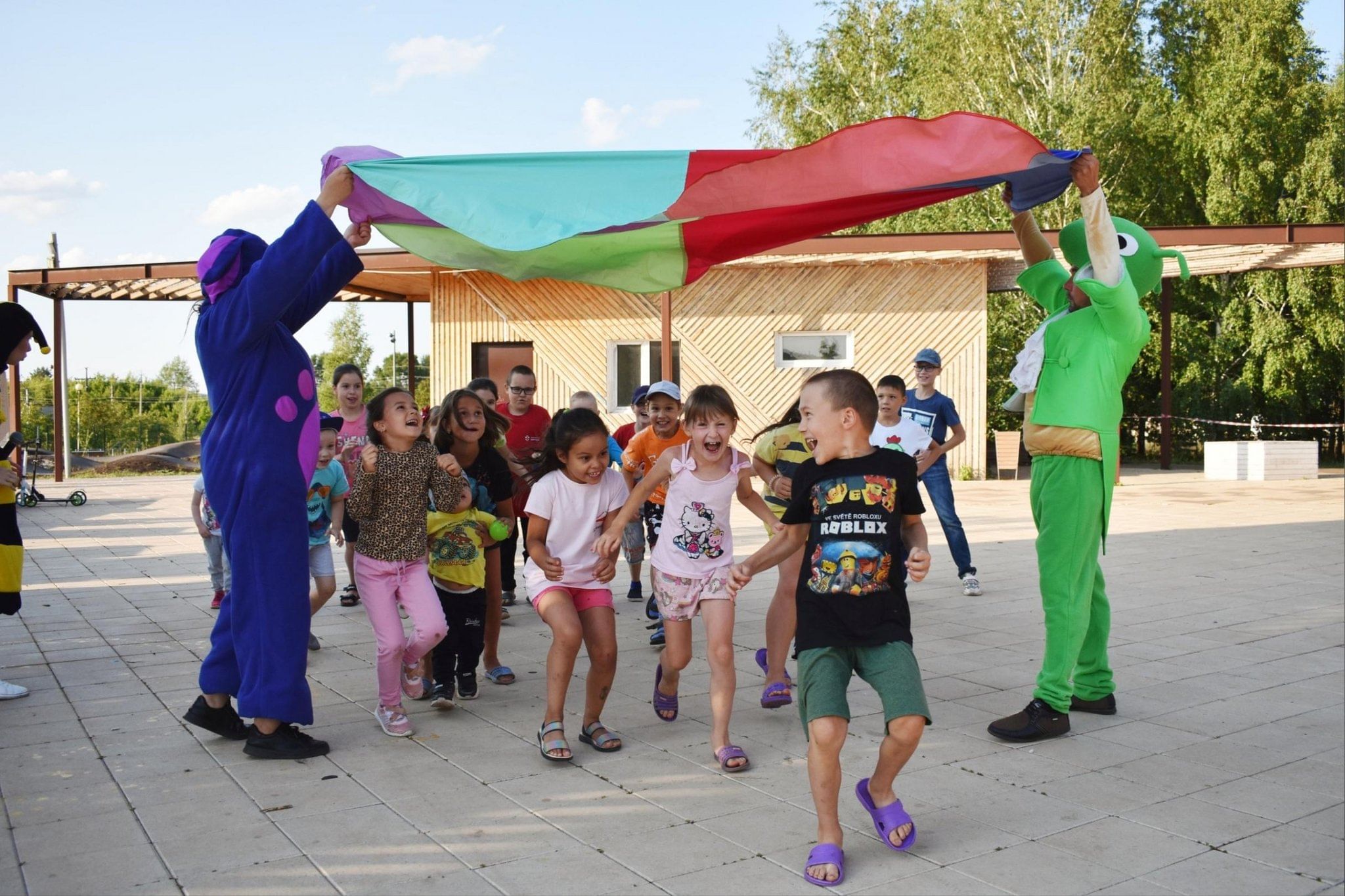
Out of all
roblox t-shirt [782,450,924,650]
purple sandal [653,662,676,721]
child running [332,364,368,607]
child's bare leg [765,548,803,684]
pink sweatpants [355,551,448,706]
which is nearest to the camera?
roblox t-shirt [782,450,924,650]

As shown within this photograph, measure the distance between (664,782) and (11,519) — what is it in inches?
156

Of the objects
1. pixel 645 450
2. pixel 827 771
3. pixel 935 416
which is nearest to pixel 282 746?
pixel 827 771

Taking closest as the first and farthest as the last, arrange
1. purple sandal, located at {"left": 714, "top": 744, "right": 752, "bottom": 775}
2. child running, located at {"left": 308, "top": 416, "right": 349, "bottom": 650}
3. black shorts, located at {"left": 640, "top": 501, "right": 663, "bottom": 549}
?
purple sandal, located at {"left": 714, "top": 744, "right": 752, "bottom": 775} < child running, located at {"left": 308, "top": 416, "right": 349, "bottom": 650} < black shorts, located at {"left": 640, "top": 501, "right": 663, "bottom": 549}

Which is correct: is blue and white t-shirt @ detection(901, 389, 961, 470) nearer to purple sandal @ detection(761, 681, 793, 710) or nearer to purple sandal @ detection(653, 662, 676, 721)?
purple sandal @ detection(761, 681, 793, 710)

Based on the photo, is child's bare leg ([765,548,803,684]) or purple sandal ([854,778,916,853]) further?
child's bare leg ([765,548,803,684])

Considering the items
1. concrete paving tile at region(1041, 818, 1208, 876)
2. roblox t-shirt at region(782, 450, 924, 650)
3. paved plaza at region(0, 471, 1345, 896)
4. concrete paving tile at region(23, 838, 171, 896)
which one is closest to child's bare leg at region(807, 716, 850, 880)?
paved plaza at region(0, 471, 1345, 896)

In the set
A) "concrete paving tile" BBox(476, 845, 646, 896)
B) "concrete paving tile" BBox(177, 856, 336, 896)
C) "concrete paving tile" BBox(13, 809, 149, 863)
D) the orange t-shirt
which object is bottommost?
"concrete paving tile" BBox(476, 845, 646, 896)

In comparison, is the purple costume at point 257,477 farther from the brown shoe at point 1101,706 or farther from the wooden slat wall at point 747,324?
the wooden slat wall at point 747,324

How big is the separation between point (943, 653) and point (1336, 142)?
92.2 ft

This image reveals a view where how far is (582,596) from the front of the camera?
500 cm

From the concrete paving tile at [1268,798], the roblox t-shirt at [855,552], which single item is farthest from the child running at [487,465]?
the concrete paving tile at [1268,798]

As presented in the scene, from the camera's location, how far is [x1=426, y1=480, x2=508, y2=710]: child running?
564 centimetres

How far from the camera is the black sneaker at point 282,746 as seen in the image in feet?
15.6

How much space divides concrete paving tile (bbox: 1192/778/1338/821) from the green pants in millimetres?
812
